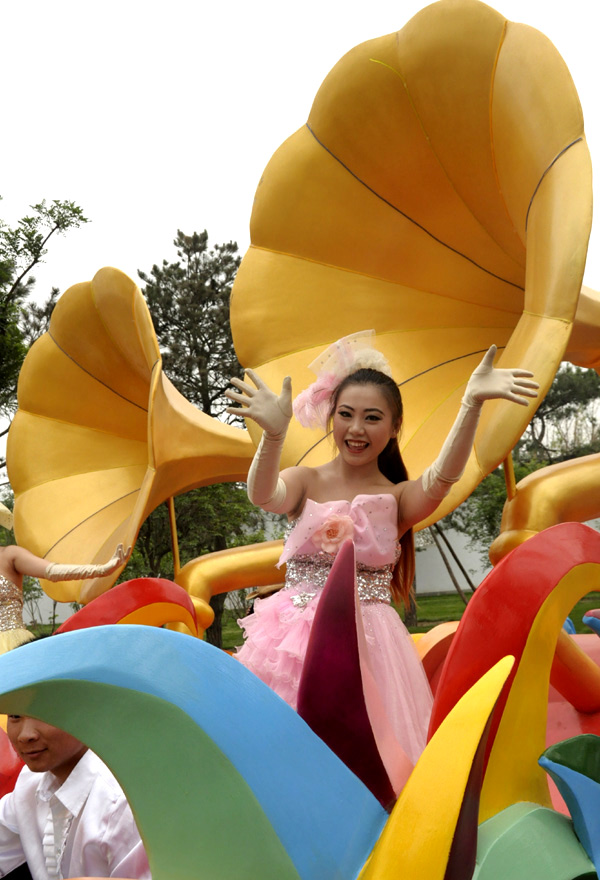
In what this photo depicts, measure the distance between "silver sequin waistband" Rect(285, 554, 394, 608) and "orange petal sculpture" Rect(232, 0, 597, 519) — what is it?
791 mm

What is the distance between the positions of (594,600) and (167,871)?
727 inches

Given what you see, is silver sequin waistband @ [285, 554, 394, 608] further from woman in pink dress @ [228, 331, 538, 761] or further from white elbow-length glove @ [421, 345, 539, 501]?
white elbow-length glove @ [421, 345, 539, 501]

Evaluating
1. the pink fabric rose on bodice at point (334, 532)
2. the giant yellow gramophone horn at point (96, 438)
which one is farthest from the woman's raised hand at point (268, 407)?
Result: the giant yellow gramophone horn at point (96, 438)

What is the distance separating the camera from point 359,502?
2170 mm

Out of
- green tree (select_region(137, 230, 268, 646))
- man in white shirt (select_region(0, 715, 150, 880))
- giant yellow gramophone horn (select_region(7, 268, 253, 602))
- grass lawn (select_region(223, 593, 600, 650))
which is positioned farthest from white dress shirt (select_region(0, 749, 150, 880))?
grass lawn (select_region(223, 593, 600, 650))

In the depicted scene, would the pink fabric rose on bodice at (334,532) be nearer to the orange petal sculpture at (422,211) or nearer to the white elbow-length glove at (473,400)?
the white elbow-length glove at (473,400)

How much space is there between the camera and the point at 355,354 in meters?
2.37

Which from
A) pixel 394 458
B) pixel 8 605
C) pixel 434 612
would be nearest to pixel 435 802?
pixel 394 458

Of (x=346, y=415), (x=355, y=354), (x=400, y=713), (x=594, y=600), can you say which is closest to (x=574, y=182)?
(x=355, y=354)

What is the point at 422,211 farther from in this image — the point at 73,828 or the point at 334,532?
the point at 73,828

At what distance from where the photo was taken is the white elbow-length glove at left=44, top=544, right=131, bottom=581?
3.51 metres

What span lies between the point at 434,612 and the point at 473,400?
1594cm

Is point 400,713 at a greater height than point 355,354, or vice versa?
point 355,354

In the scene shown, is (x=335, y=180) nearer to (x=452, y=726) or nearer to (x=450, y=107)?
(x=450, y=107)
